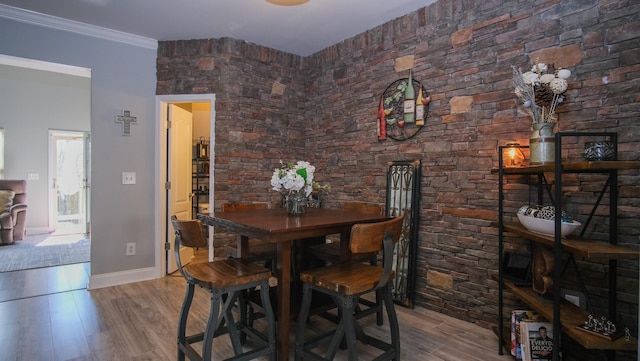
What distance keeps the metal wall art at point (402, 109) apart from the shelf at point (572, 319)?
1.51m

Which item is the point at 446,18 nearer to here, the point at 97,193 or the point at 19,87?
the point at 97,193

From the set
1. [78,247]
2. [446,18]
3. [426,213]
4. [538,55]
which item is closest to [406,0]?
[446,18]

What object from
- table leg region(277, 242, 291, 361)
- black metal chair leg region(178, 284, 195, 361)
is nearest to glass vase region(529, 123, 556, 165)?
table leg region(277, 242, 291, 361)

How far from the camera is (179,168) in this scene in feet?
13.5

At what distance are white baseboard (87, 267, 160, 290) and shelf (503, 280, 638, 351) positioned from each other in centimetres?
352

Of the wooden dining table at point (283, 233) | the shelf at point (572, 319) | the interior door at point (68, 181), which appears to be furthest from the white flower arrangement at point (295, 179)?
the interior door at point (68, 181)

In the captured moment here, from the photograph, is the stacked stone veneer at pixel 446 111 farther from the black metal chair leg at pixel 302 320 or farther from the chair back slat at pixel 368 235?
the black metal chair leg at pixel 302 320

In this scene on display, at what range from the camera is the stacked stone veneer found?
208 centimetres

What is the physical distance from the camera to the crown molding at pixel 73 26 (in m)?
3.13

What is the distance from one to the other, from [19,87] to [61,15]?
4.33 m

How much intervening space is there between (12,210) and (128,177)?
3.53 metres

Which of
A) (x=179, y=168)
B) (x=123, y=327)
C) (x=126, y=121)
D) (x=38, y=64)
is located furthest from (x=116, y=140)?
(x=123, y=327)

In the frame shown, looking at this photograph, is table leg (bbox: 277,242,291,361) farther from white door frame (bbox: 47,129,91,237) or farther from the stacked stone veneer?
white door frame (bbox: 47,129,91,237)

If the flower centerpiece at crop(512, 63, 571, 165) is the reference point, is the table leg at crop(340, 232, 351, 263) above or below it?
below
